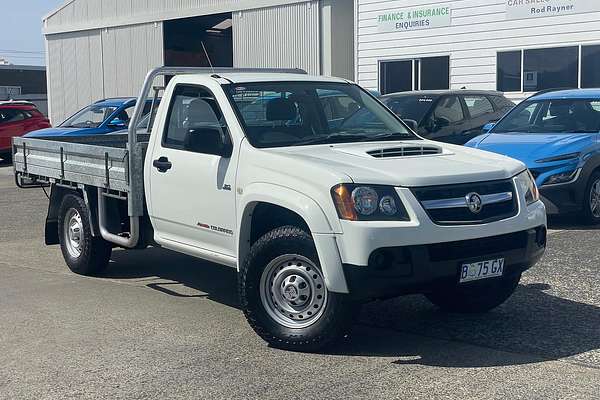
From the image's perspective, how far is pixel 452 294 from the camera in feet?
22.5

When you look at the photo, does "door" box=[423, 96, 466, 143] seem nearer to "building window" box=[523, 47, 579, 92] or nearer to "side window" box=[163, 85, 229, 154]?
"building window" box=[523, 47, 579, 92]

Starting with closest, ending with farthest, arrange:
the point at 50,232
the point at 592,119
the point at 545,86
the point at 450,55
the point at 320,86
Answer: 1. the point at 320,86
2. the point at 50,232
3. the point at 592,119
4. the point at 545,86
5. the point at 450,55

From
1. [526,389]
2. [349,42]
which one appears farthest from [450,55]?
[526,389]

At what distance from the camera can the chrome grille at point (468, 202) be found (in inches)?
225

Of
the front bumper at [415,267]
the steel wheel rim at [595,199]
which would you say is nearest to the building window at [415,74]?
the steel wheel rim at [595,199]

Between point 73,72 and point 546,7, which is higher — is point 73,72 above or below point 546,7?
below

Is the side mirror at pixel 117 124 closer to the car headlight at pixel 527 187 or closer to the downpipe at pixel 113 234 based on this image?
the downpipe at pixel 113 234

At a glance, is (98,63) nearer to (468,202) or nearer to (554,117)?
(554,117)

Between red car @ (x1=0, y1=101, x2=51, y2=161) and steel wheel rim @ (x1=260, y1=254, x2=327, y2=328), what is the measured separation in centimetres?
1964

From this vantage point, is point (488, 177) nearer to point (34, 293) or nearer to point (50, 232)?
Result: point (34, 293)

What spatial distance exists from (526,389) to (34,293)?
4.70 metres

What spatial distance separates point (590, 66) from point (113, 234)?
12.9 metres

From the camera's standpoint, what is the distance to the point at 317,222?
5.68 metres

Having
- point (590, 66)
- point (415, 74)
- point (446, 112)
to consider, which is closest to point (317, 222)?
point (446, 112)
